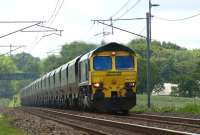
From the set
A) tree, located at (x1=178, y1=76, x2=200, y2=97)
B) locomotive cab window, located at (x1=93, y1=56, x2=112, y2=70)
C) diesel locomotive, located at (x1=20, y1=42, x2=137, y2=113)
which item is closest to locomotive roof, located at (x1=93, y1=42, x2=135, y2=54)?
diesel locomotive, located at (x1=20, y1=42, x2=137, y2=113)

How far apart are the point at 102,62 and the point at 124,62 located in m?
1.13

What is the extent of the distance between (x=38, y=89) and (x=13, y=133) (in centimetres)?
5210

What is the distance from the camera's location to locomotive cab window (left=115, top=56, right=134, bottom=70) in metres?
34.4

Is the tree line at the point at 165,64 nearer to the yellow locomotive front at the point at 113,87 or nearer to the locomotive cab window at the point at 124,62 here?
the locomotive cab window at the point at 124,62

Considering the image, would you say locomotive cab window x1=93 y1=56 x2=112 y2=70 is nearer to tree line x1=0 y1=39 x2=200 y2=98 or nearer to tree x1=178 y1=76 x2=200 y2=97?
tree line x1=0 y1=39 x2=200 y2=98

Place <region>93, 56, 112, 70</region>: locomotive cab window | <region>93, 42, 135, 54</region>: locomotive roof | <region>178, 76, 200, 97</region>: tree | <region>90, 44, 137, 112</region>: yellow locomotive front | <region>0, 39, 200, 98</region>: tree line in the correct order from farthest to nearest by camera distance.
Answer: <region>0, 39, 200, 98</region>: tree line
<region>178, 76, 200, 97</region>: tree
<region>93, 42, 135, 54</region>: locomotive roof
<region>93, 56, 112, 70</region>: locomotive cab window
<region>90, 44, 137, 112</region>: yellow locomotive front

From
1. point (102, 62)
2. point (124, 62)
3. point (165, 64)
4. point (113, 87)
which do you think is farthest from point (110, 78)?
point (165, 64)

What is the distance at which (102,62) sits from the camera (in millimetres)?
34531

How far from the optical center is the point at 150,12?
4547cm

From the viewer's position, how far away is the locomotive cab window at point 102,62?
1350 inches

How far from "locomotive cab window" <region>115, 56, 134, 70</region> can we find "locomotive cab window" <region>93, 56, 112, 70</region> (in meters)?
0.41

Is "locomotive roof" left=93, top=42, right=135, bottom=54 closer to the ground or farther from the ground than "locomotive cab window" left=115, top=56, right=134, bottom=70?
farther from the ground

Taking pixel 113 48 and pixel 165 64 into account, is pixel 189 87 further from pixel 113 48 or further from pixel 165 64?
pixel 113 48

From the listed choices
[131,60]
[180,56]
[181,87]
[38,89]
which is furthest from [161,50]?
[131,60]
